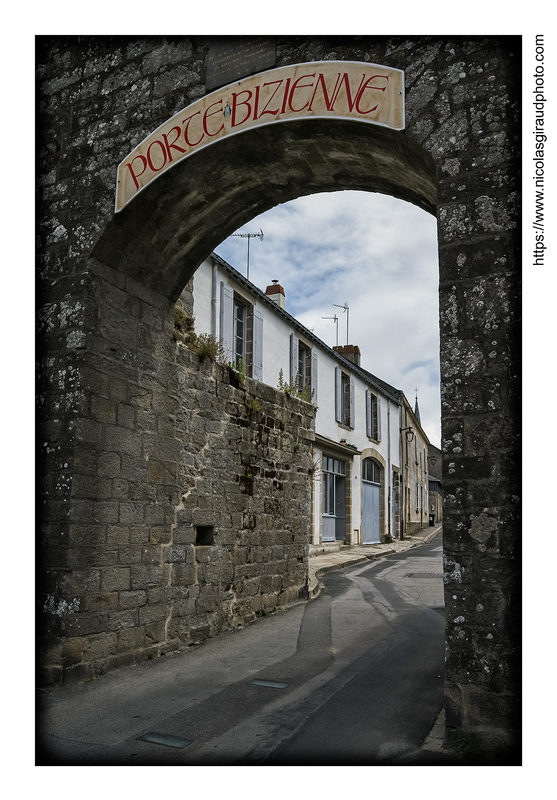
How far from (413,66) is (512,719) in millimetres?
3538

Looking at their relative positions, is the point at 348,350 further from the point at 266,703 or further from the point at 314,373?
the point at 266,703

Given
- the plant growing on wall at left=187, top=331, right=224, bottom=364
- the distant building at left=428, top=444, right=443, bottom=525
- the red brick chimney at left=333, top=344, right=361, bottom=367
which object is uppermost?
the red brick chimney at left=333, top=344, right=361, bottom=367

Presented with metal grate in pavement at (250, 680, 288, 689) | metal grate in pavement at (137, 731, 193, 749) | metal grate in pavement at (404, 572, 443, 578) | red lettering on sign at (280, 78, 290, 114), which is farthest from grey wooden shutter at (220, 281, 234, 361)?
metal grate in pavement at (137, 731, 193, 749)

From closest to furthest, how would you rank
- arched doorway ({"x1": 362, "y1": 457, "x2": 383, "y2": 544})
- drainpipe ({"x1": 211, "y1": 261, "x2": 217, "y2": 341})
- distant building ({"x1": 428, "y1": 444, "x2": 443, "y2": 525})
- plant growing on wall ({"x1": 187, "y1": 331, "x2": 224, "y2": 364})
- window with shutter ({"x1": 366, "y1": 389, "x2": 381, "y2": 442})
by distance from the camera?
plant growing on wall ({"x1": 187, "y1": 331, "x2": 224, "y2": 364}) < drainpipe ({"x1": 211, "y1": 261, "x2": 217, "y2": 341}) < arched doorway ({"x1": 362, "y1": 457, "x2": 383, "y2": 544}) < window with shutter ({"x1": 366, "y1": 389, "x2": 381, "y2": 442}) < distant building ({"x1": 428, "y1": 444, "x2": 443, "y2": 525})

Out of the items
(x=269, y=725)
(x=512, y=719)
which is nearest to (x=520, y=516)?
(x=512, y=719)

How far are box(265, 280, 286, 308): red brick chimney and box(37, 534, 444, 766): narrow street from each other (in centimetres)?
910

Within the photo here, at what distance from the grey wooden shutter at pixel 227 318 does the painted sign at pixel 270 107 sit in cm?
542

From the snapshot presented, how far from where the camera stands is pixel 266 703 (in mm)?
4012

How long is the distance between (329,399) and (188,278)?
10.8 metres

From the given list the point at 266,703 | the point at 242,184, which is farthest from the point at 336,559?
the point at 242,184

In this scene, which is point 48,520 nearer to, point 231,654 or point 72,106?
point 231,654

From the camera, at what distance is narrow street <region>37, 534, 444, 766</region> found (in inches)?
126

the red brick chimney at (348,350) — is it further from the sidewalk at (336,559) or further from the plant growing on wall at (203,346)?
the plant growing on wall at (203,346)

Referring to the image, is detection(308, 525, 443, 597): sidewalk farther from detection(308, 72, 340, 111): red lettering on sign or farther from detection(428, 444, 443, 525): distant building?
detection(428, 444, 443, 525): distant building
